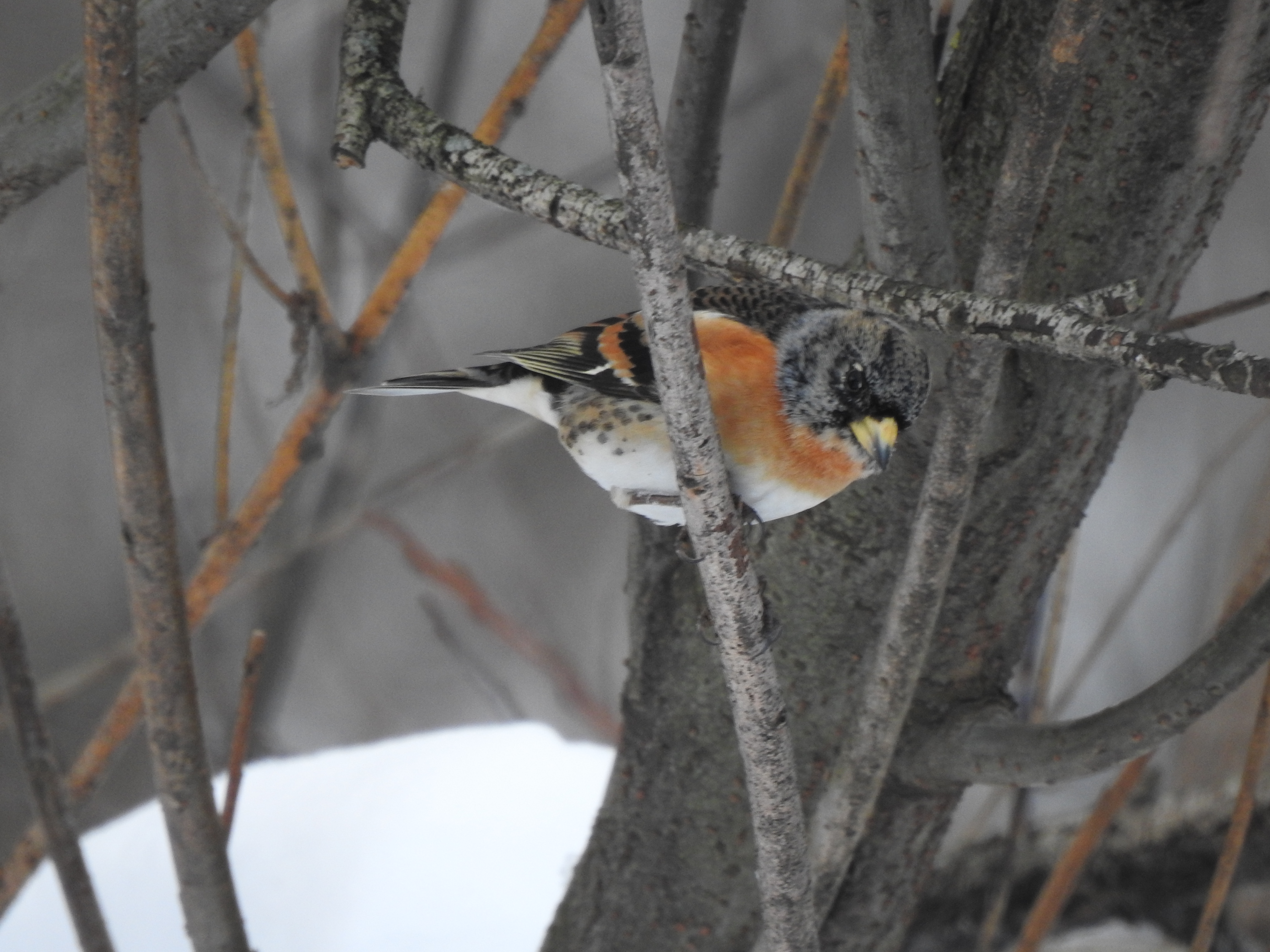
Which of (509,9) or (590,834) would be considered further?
(509,9)

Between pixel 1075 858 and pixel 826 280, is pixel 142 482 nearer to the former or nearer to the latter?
pixel 826 280

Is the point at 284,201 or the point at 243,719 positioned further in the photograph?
the point at 284,201

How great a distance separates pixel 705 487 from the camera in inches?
19.2

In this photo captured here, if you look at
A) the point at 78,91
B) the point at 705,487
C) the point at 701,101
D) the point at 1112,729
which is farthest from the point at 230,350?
the point at 1112,729

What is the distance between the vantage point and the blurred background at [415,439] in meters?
1.63

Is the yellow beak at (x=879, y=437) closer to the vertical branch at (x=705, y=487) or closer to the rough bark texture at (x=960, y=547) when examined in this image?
the rough bark texture at (x=960, y=547)

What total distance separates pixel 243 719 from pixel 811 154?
0.59 meters

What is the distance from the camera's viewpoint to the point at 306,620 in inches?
81.4

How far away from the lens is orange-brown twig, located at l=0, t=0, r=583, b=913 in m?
0.83

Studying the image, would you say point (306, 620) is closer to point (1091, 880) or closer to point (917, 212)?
point (1091, 880)

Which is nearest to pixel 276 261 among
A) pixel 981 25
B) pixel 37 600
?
pixel 37 600

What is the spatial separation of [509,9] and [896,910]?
1601 millimetres

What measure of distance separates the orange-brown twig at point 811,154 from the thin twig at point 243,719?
468mm

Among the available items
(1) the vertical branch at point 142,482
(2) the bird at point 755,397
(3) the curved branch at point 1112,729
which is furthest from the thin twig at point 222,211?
(3) the curved branch at point 1112,729
